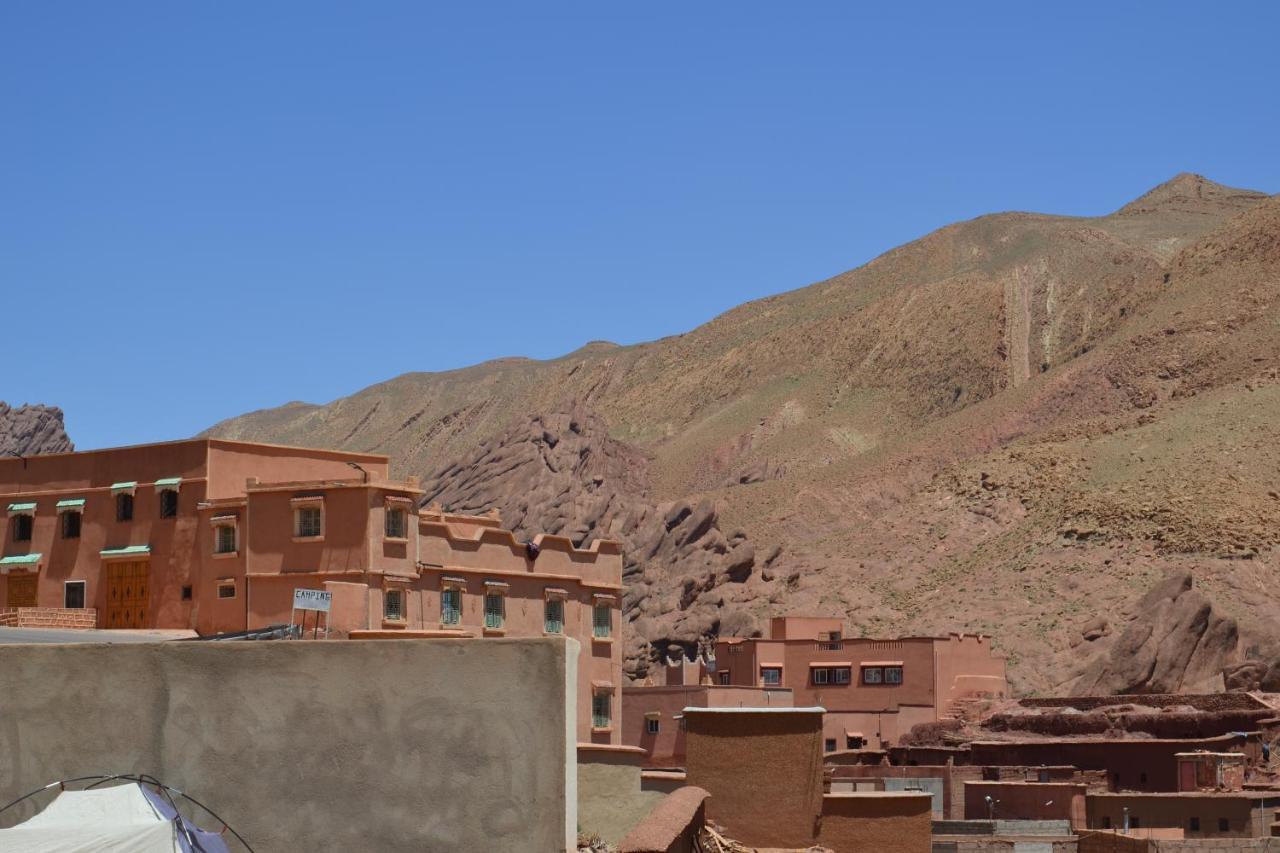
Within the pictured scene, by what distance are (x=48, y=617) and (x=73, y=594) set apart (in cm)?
202

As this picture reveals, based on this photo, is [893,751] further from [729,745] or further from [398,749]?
[398,749]

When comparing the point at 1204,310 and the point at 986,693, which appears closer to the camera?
the point at 986,693

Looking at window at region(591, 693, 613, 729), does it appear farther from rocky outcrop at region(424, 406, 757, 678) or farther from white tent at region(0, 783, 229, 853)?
white tent at region(0, 783, 229, 853)

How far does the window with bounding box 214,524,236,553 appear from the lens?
40.7m

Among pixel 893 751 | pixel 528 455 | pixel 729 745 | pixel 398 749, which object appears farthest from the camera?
pixel 528 455

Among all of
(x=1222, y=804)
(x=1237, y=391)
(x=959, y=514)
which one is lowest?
(x=1222, y=804)

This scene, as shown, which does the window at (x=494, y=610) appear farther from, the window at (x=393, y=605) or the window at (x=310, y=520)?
the window at (x=310, y=520)

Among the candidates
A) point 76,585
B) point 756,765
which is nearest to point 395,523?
point 76,585

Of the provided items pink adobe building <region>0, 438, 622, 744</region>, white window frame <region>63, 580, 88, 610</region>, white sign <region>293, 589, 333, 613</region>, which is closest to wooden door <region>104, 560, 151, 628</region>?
pink adobe building <region>0, 438, 622, 744</region>

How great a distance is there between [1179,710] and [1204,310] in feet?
257

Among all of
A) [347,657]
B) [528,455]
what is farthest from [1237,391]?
[347,657]

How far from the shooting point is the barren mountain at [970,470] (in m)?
93.8

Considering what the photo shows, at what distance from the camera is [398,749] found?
1188 centimetres

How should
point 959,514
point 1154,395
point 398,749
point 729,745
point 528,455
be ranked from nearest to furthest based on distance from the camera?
1. point 398,749
2. point 729,745
3. point 528,455
4. point 959,514
5. point 1154,395
